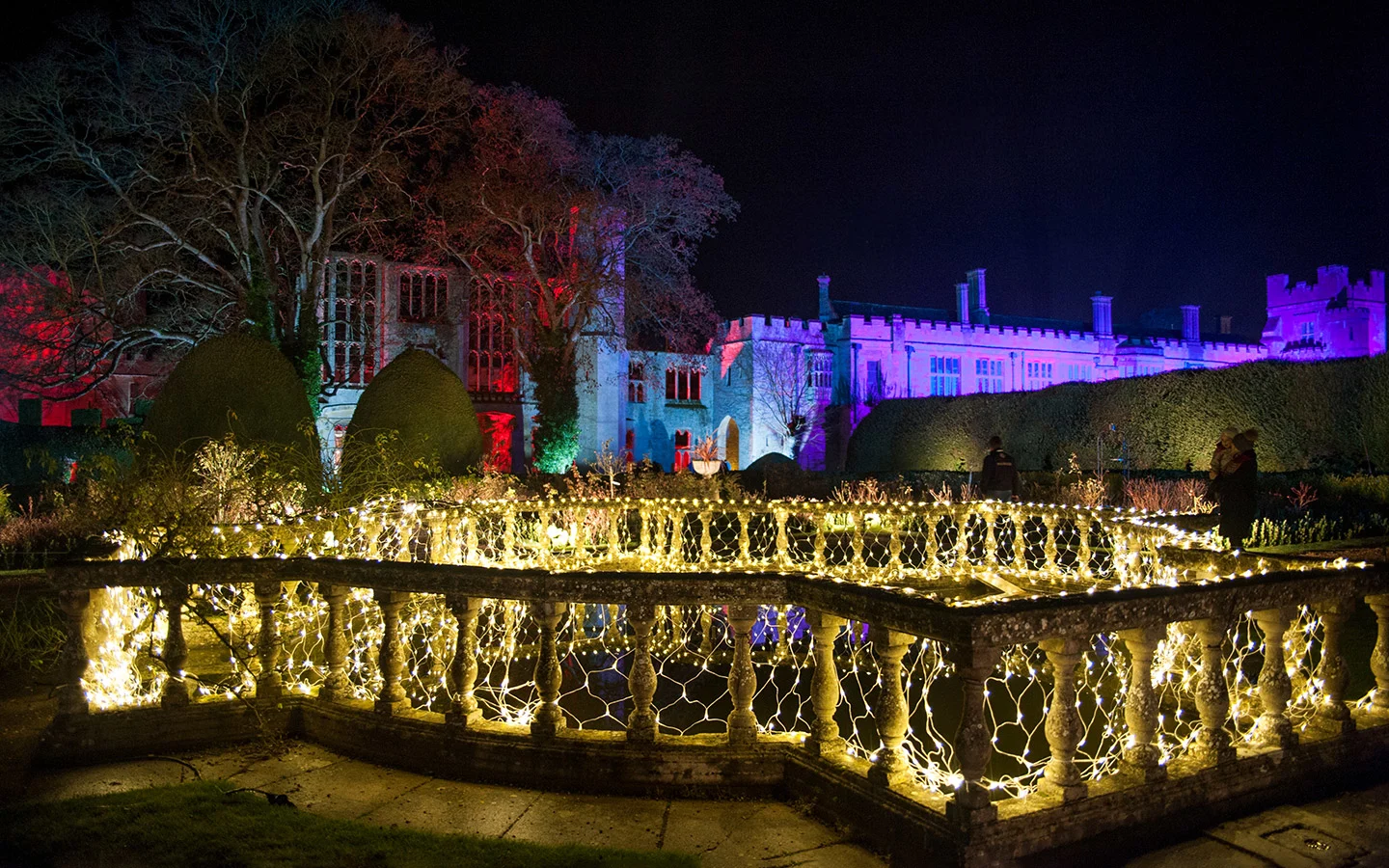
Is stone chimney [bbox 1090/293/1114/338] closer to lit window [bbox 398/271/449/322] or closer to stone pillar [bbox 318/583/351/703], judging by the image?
lit window [bbox 398/271/449/322]

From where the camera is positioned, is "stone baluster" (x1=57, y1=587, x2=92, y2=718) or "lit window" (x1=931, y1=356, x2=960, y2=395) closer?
"stone baluster" (x1=57, y1=587, x2=92, y2=718)

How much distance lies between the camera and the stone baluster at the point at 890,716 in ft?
11.9

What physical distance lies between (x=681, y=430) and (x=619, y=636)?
1252 inches

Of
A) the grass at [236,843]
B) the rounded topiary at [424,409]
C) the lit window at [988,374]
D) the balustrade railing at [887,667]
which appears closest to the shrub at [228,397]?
the rounded topiary at [424,409]

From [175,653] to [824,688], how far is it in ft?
10.9

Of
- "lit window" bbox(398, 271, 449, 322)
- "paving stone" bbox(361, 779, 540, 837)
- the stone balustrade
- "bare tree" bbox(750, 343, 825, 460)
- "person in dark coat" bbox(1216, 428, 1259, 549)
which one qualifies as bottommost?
"paving stone" bbox(361, 779, 540, 837)

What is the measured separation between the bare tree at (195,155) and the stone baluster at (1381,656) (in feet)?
69.4

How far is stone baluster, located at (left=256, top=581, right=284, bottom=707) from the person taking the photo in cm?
500

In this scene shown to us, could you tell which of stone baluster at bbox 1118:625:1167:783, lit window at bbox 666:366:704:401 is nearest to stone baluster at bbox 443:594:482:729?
stone baluster at bbox 1118:625:1167:783

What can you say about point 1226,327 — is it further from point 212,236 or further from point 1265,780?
point 1265,780

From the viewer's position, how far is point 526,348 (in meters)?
28.2

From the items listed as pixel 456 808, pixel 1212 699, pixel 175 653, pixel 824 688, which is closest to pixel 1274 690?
pixel 1212 699

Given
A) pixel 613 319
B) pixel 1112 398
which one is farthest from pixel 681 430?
pixel 1112 398

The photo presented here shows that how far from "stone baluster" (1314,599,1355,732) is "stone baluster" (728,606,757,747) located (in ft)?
8.35
